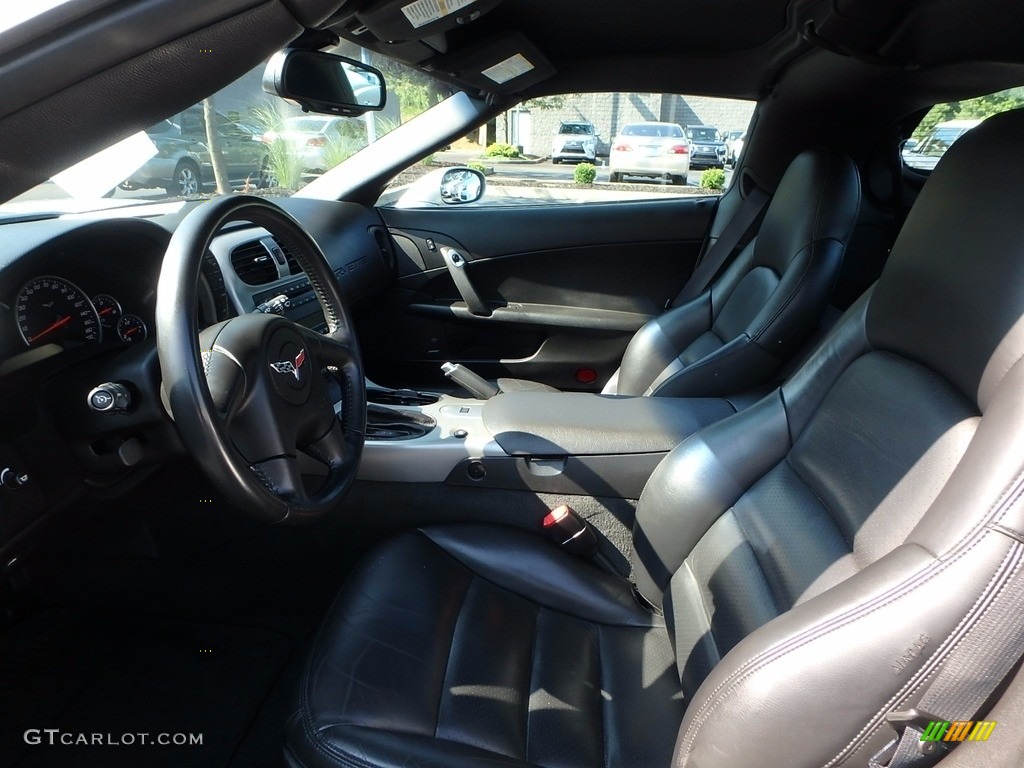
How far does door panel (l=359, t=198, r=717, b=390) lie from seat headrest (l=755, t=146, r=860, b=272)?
0.73m

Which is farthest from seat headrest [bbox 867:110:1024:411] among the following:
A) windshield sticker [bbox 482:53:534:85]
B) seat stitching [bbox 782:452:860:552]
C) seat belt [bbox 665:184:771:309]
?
windshield sticker [bbox 482:53:534:85]

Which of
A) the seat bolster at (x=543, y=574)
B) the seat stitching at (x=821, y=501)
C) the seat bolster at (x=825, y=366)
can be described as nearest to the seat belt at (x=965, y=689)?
→ the seat stitching at (x=821, y=501)

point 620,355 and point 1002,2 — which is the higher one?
point 1002,2

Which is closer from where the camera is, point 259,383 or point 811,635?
point 811,635

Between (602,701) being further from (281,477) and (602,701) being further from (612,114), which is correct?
(612,114)

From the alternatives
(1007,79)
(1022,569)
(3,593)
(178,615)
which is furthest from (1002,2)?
(3,593)

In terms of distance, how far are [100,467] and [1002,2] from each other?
2.02m

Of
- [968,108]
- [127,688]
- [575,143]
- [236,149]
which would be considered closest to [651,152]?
[575,143]

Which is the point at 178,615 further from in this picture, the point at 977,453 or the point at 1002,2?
the point at 1002,2

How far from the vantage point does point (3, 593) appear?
1.70 m

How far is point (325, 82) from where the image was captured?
1.85 meters

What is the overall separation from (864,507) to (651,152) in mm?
2635

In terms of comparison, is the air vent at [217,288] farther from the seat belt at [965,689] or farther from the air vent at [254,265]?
the seat belt at [965,689]

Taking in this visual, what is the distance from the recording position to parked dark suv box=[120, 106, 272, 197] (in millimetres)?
1583
